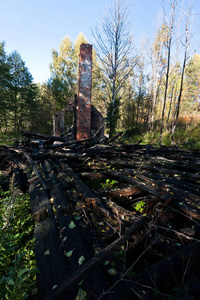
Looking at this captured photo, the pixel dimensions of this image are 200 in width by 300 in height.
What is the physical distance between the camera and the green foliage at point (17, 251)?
101cm

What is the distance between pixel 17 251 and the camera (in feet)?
5.76

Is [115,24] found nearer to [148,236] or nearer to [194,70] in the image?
[148,236]


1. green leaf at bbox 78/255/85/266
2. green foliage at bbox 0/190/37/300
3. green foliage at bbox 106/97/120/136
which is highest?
green foliage at bbox 106/97/120/136

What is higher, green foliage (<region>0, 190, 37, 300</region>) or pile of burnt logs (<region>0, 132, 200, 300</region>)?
pile of burnt logs (<region>0, 132, 200, 300</region>)

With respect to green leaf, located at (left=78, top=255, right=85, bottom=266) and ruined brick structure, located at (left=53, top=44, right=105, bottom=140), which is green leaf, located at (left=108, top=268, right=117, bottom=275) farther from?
ruined brick structure, located at (left=53, top=44, right=105, bottom=140)

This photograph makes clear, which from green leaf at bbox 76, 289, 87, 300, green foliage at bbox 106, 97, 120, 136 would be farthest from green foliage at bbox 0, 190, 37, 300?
green foliage at bbox 106, 97, 120, 136

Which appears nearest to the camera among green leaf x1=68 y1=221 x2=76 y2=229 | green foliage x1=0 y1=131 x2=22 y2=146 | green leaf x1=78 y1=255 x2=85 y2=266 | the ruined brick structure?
green leaf x1=78 y1=255 x2=85 y2=266

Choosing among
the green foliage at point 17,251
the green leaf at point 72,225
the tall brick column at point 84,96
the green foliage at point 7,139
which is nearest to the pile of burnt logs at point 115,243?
the green leaf at point 72,225

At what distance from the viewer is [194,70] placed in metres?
28.7

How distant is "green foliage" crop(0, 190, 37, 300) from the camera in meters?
1.01

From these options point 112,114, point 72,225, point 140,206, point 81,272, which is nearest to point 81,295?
point 81,272

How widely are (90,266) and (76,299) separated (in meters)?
0.18

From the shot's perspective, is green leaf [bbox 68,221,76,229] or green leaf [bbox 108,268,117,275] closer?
green leaf [bbox 108,268,117,275]

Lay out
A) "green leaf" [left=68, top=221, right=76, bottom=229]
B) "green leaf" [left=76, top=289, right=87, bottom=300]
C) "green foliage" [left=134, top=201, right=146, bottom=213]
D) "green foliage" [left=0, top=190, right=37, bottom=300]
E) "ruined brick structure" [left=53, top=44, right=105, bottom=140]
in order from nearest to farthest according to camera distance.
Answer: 1. "green leaf" [left=76, top=289, right=87, bottom=300]
2. "green foliage" [left=0, top=190, right=37, bottom=300]
3. "green leaf" [left=68, top=221, right=76, bottom=229]
4. "green foliage" [left=134, top=201, right=146, bottom=213]
5. "ruined brick structure" [left=53, top=44, right=105, bottom=140]
